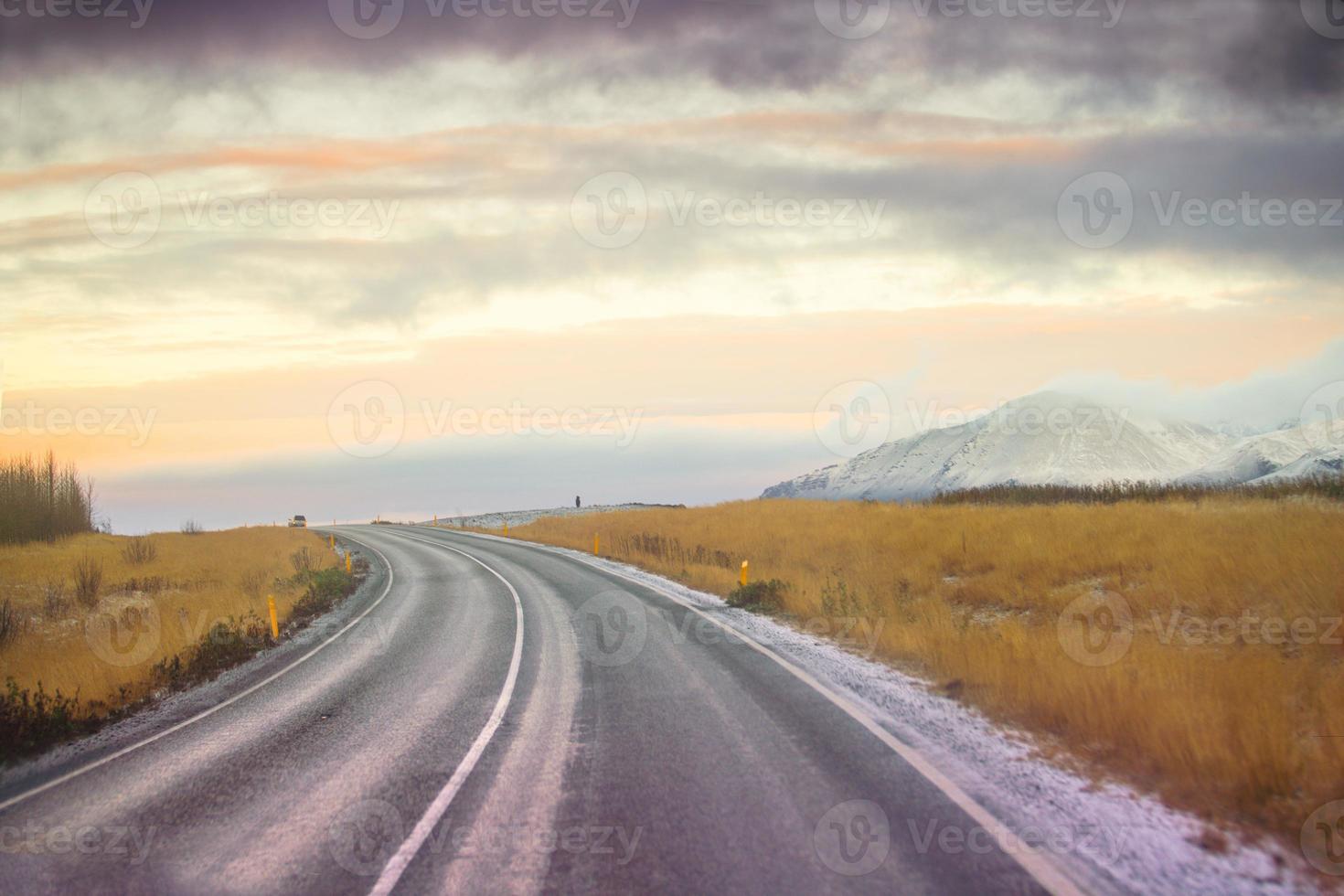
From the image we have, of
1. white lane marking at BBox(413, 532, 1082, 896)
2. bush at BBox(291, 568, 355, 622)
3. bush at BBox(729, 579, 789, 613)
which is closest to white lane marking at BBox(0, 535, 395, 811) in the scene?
bush at BBox(291, 568, 355, 622)

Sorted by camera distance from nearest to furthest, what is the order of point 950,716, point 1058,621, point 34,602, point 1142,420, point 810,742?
1. point 810,742
2. point 950,716
3. point 1058,621
4. point 34,602
5. point 1142,420

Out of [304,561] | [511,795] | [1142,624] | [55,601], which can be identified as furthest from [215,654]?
[304,561]

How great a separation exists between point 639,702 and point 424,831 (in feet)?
11.0

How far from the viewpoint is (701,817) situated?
4.84 m

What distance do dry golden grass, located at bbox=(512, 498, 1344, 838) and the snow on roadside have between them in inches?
14.0

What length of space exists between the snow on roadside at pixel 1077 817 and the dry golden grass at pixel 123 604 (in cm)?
998

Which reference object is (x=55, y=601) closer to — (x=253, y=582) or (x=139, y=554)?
(x=253, y=582)

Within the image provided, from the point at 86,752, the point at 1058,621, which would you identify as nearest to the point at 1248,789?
the point at 1058,621

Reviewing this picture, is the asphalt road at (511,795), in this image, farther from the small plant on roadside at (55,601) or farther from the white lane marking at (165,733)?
the small plant on roadside at (55,601)

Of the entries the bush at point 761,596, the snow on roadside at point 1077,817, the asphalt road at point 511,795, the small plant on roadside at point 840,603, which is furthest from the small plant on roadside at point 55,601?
the snow on roadside at point 1077,817

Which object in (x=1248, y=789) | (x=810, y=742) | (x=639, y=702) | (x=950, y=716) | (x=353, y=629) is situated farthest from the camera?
(x=353, y=629)

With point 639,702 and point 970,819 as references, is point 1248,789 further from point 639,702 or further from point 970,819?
point 639,702

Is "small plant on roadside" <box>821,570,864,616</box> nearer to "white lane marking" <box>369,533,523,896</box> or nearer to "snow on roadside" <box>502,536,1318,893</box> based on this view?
"snow on roadside" <box>502,536,1318,893</box>

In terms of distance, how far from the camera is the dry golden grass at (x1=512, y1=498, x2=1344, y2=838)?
212 inches
